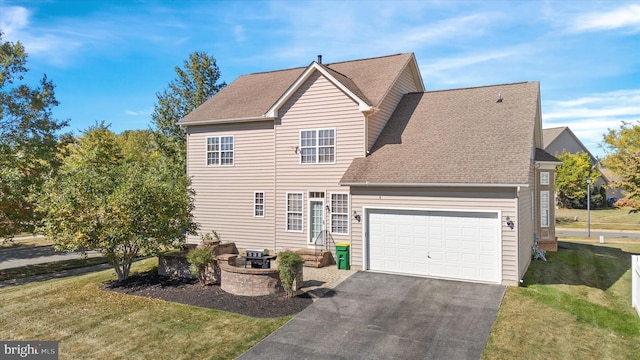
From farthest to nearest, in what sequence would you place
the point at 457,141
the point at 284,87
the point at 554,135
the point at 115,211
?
the point at 554,135 < the point at 284,87 < the point at 457,141 < the point at 115,211

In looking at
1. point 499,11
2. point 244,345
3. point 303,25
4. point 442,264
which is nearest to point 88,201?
point 244,345

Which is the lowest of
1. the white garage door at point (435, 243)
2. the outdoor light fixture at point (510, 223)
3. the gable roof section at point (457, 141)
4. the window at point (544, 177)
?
the white garage door at point (435, 243)

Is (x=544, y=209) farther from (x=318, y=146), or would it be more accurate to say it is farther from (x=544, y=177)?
(x=318, y=146)

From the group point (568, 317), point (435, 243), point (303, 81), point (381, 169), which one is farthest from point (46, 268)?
point (568, 317)

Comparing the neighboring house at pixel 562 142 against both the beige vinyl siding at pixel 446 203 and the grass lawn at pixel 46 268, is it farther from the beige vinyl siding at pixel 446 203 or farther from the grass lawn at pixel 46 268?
the grass lawn at pixel 46 268

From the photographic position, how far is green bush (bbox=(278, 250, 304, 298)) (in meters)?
11.9

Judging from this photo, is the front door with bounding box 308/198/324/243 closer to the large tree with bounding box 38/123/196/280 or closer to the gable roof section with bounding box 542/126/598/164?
the large tree with bounding box 38/123/196/280

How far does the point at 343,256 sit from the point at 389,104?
26.3 feet

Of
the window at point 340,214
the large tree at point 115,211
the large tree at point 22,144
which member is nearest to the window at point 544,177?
the window at point 340,214

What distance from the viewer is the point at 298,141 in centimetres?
1791

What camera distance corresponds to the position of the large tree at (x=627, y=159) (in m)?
17.8

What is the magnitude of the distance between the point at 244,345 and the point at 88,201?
8495mm

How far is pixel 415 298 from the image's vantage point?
11.9 m

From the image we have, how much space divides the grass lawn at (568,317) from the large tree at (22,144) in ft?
58.3
